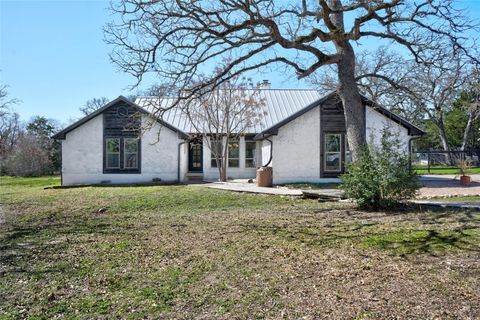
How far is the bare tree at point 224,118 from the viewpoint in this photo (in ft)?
70.7

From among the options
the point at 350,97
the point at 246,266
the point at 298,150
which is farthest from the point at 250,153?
the point at 246,266

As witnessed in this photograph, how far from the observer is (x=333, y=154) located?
19531 millimetres

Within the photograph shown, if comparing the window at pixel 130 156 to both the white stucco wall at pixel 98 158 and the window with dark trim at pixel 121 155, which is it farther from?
the white stucco wall at pixel 98 158

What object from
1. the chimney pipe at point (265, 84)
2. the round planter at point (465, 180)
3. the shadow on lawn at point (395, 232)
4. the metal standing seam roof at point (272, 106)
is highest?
the chimney pipe at point (265, 84)

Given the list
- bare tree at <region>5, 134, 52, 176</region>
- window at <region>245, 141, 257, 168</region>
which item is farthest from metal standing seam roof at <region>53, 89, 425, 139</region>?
bare tree at <region>5, 134, 52, 176</region>

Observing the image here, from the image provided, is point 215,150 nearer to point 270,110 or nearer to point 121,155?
point 121,155

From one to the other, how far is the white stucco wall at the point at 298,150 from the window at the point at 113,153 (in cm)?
869

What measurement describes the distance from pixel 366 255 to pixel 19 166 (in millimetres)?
33480

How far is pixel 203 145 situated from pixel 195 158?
1629 mm

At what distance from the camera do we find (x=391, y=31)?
1146 cm

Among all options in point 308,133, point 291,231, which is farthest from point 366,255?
point 308,133

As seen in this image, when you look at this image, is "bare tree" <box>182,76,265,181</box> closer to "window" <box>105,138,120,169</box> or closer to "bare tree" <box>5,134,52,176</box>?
"window" <box>105,138,120,169</box>

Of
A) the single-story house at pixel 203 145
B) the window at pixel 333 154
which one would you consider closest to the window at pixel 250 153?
the single-story house at pixel 203 145

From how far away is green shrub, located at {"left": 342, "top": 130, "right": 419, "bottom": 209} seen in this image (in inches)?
384
